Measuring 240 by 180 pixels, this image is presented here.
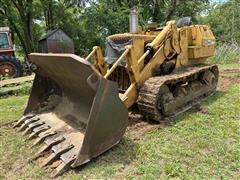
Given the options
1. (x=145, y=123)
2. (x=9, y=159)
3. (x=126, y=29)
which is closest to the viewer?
(x=9, y=159)

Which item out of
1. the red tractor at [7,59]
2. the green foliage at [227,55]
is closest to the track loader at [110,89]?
the green foliage at [227,55]

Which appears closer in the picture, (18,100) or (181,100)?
(181,100)

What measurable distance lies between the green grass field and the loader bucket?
0.61ft

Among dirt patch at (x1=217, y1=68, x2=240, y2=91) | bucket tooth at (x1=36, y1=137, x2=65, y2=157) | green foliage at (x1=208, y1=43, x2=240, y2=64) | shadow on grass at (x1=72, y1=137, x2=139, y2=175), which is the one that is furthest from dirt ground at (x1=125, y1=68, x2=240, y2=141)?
green foliage at (x1=208, y1=43, x2=240, y2=64)

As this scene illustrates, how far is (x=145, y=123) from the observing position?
5.40m

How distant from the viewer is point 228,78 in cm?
939

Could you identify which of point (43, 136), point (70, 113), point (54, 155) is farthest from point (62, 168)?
point (70, 113)

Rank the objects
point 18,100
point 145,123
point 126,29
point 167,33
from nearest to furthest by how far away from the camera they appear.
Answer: point 145,123 < point 167,33 < point 18,100 < point 126,29

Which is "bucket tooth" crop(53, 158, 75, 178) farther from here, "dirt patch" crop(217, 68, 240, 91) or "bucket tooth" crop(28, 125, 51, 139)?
"dirt patch" crop(217, 68, 240, 91)

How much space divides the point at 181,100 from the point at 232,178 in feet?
8.18

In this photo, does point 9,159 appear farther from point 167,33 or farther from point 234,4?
point 234,4

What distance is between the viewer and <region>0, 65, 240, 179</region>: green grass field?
146 inches

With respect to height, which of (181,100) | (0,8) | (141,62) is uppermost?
(0,8)

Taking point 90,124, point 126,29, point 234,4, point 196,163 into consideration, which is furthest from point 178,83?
point 234,4
